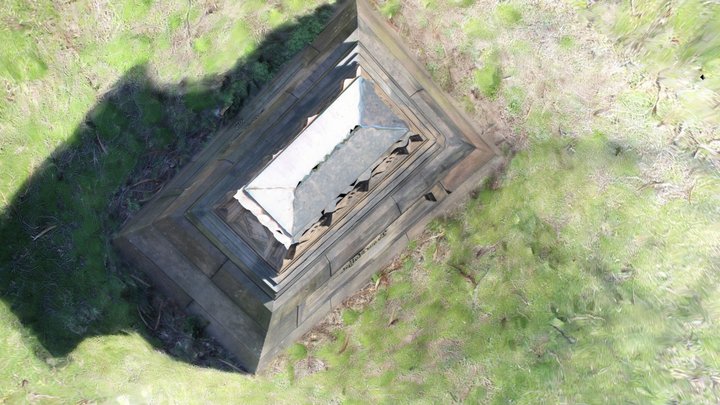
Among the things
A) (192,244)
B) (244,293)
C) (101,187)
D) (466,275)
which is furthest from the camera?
(466,275)

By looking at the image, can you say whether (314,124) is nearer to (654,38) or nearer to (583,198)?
(583,198)

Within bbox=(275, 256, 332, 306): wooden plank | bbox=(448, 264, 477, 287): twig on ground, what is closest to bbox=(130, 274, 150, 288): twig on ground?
bbox=(275, 256, 332, 306): wooden plank

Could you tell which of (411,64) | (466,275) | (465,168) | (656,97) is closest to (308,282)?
(466,275)

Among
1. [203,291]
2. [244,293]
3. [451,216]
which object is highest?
[203,291]

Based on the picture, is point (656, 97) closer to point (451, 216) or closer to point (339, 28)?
point (451, 216)

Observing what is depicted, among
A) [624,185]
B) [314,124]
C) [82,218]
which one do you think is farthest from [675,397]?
[82,218]

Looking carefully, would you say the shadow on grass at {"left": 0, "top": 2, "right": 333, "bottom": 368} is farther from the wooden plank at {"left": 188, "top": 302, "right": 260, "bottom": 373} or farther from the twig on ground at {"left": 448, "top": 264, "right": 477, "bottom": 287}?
the twig on ground at {"left": 448, "top": 264, "right": 477, "bottom": 287}
